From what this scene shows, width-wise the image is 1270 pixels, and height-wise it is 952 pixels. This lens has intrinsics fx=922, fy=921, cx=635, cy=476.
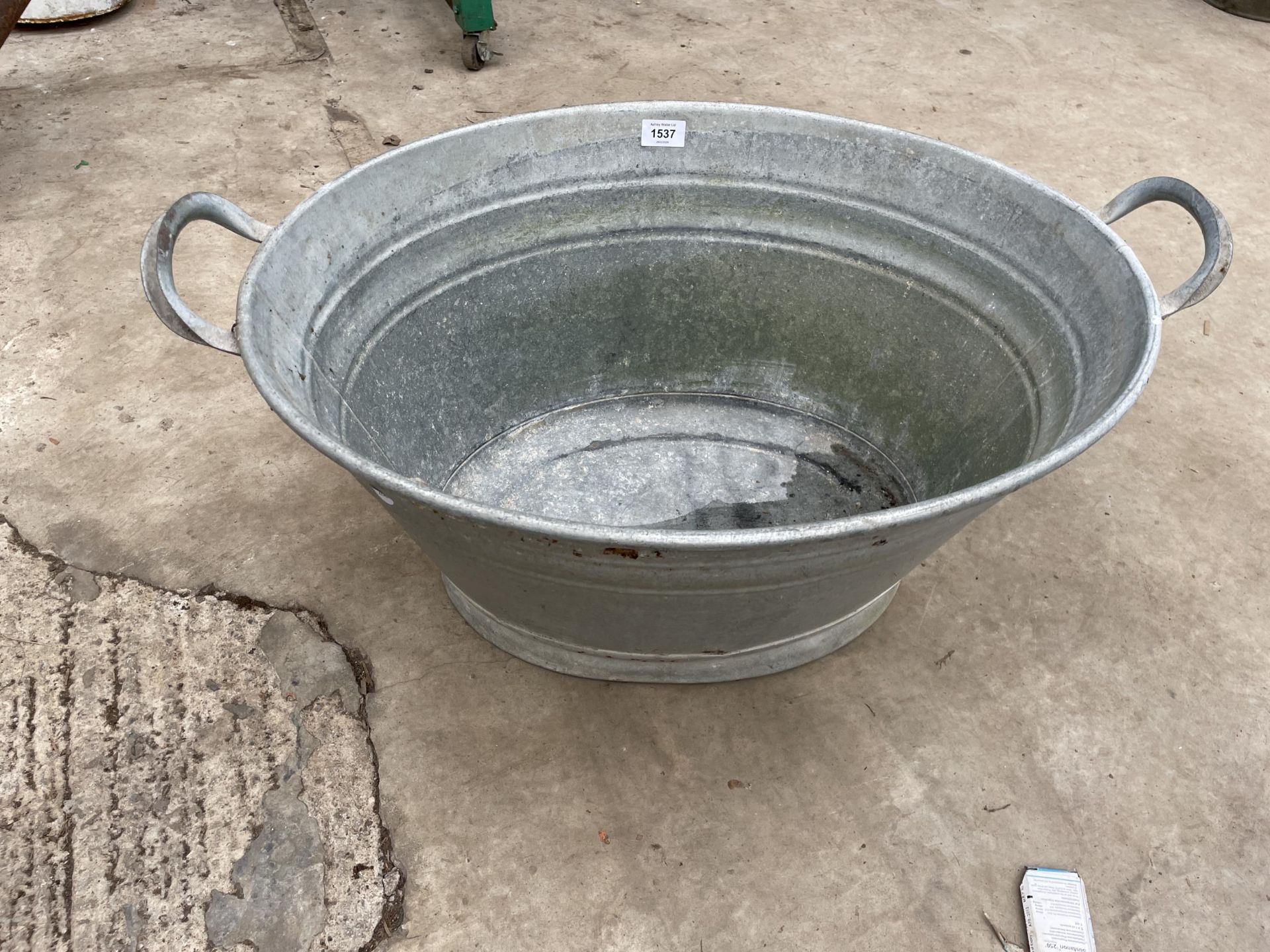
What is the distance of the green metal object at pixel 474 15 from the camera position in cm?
317

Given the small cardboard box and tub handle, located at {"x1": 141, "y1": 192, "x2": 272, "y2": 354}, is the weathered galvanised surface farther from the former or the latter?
the small cardboard box

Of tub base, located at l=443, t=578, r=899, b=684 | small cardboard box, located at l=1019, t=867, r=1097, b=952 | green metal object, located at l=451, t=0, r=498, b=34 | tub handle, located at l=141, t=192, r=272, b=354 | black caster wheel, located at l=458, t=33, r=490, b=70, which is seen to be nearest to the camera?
tub handle, located at l=141, t=192, r=272, b=354

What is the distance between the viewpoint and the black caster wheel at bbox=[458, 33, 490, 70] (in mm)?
3303

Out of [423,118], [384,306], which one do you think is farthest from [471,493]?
[423,118]

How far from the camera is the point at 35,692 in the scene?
5.02ft

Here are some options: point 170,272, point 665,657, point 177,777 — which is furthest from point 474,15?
point 177,777

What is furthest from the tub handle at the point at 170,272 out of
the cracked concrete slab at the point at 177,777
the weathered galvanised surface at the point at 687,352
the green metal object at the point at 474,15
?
the green metal object at the point at 474,15

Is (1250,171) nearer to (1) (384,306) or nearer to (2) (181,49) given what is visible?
(1) (384,306)

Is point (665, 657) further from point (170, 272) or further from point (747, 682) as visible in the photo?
point (170, 272)

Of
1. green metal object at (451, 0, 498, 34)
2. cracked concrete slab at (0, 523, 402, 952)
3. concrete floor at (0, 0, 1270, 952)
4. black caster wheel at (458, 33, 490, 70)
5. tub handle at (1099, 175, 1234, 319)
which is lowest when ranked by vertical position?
cracked concrete slab at (0, 523, 402, 952)

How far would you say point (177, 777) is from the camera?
144cm

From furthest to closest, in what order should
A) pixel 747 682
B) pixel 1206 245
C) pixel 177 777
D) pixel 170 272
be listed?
pixel 747 682 < pixel 177 777 < pixel 1206 245 < pixel 170 272

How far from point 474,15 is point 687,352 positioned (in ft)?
→ 6.20

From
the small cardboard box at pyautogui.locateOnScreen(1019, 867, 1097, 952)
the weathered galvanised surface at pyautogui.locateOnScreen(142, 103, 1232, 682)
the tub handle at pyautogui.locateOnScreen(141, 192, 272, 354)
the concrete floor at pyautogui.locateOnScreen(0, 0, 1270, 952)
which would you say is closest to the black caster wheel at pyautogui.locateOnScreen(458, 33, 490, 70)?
the concrete floor at pyautogui.locateOnScreen(0, 0, 1270, 952)
